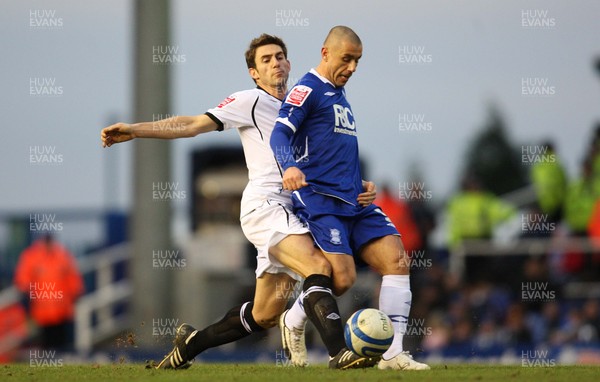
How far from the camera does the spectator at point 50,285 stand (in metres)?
18.7

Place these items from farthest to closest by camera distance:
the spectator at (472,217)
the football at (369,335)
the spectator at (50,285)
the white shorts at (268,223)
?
the spectator at (472,217) < the spectator at (50,285) < the white shorts at (268,223) < the football at (369,335)

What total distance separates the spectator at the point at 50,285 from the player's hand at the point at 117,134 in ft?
33.1

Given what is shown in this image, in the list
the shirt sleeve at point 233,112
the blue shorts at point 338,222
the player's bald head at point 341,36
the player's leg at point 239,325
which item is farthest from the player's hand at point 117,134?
the player's bald head at point 341,36

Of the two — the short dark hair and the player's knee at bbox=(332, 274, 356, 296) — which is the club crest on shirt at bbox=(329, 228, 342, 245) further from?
the short dark hair

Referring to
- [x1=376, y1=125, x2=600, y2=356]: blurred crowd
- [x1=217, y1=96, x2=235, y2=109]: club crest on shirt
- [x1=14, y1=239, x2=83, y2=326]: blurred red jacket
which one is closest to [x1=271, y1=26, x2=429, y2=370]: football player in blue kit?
[x1=217, y1=96, x2=235, y2=109]: club crest on shirt

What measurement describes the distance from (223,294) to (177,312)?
798 millimetres

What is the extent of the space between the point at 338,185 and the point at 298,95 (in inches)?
28.0

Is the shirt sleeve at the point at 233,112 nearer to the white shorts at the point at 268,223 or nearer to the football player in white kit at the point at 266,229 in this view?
the football player in white kit at the point at 266,229

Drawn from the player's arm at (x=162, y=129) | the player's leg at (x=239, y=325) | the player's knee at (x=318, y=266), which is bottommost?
the player's leg at (x=239, y=325)

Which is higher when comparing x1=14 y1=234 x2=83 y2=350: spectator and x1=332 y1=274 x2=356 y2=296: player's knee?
x1=332 y1=274 x2=356 y2=296: player's knee

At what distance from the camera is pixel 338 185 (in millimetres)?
8883

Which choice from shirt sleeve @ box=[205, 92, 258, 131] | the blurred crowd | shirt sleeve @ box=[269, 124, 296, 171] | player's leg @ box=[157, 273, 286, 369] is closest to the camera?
shirt sleeve @ box=[269, 124, 296, 171]

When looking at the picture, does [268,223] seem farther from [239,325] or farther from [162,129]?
[162,129]

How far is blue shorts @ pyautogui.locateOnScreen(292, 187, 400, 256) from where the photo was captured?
Result: 8.76 metres
